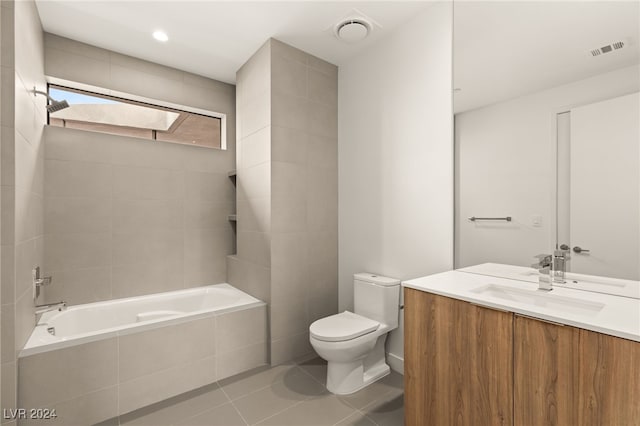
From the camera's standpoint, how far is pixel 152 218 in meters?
2.74

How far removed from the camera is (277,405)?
1.90 meters

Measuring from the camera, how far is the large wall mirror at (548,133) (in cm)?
130

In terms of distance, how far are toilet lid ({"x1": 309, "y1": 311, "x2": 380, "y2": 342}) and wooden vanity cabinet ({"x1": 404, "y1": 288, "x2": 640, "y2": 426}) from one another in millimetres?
444

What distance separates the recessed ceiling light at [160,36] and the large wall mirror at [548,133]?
2.10 meters

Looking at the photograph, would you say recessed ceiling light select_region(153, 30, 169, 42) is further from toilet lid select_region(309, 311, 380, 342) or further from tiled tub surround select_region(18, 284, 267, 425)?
toilet lid select_region(309, 311, 380, 342)

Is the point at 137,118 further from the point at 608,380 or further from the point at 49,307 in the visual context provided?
the point at 608,380

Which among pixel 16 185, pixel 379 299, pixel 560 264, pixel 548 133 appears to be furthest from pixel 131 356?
pixel 548 133

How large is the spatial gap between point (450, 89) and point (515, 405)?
1.72m

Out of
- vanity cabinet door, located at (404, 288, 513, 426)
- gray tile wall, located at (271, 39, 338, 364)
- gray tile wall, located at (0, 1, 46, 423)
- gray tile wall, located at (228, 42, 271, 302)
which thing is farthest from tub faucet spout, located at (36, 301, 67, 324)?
vanity cabinet door, located at (404, 288, 513, 426)

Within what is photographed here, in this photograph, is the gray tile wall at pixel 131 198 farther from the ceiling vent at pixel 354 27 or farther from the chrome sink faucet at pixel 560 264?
the chrome sink faucet at pixel 560 264

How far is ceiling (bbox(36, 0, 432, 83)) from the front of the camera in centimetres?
203

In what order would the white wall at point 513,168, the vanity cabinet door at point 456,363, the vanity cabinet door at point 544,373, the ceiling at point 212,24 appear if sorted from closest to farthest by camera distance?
the vanity cabinet door at point 544,373, the vanity cabinet door at point 456,363, the white wall at point 513,168, the ceiling at point 212,24

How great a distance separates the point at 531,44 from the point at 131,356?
2891 millimetres

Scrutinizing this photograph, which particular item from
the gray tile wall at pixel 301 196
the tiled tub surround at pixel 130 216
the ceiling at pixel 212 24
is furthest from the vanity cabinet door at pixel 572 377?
the tiled tub surround at pixel 130 216
